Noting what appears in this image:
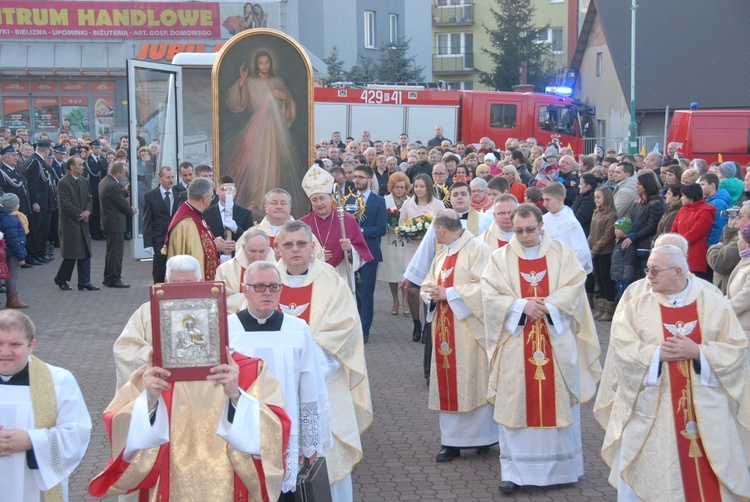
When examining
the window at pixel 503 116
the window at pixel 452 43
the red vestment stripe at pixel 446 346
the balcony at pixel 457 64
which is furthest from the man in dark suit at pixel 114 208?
the window at pixel 452 43

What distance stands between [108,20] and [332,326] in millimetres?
27033

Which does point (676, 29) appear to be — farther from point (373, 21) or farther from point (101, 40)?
point (101, 40)

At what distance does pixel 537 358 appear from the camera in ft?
23.4

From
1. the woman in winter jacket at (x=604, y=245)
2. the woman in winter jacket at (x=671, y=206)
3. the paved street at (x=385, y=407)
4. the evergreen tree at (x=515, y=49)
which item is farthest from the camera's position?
the evergreen tree at (x=515, y=49)

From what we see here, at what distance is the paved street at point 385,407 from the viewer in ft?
23.6

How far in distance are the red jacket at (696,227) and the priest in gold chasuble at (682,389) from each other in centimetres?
508

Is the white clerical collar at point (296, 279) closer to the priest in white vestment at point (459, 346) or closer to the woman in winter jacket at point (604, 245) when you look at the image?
the priest in white vestment at point (459, 346)

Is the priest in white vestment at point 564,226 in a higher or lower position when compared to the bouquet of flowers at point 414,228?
higher

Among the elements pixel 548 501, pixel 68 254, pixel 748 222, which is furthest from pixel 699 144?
pixel 548 501

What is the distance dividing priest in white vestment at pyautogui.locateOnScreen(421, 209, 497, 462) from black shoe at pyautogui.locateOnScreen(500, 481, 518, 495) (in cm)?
83

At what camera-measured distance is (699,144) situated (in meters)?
22.5

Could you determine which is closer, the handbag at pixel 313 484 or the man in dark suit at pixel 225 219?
the handbag at pixel 313 484

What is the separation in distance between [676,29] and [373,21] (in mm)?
12977

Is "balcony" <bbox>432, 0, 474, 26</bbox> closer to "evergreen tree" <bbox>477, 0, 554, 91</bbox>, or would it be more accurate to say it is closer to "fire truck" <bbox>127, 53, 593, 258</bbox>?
"evergreen tree" <bbox>477, 0, 554, 91</bbox>
